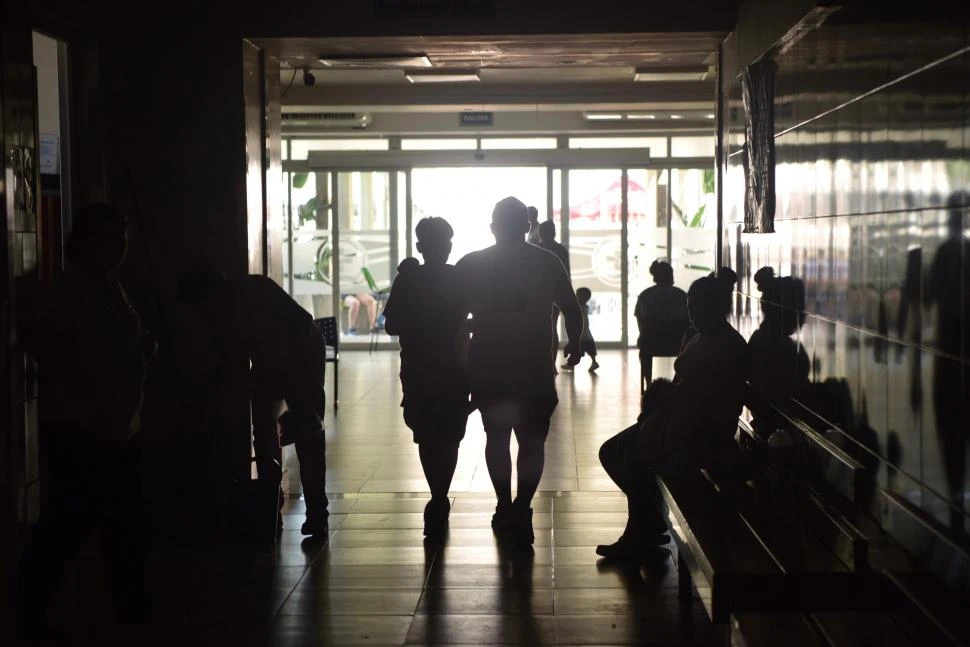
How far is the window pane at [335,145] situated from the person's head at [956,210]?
14.3 metres

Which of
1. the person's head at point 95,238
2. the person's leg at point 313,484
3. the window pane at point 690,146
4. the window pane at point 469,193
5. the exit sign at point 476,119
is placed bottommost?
the person's leg at point 313,484

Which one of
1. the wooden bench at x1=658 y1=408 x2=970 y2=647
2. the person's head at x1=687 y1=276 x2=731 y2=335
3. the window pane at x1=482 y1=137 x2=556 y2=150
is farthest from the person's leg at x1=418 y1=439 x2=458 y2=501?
the window pane at x1=482 y1=137 x2=556 y2=150

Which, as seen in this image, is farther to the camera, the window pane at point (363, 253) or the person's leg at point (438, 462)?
the window pane at point (363, 253)

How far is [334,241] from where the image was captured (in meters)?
16.8

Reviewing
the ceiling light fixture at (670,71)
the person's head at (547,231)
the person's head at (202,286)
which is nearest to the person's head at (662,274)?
the person's head at (547,231)

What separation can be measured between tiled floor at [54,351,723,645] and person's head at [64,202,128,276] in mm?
1249

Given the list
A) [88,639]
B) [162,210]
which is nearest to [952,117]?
[88,639]

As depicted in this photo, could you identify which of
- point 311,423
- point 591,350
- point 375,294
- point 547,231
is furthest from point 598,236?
point 311,423

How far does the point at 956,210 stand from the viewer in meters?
2.83

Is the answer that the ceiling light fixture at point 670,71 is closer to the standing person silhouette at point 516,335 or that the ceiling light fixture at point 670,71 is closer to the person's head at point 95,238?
the standing person silhouette at point 516,335

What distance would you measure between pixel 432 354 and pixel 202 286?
1087 mm

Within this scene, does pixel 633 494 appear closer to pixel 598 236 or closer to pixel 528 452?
pixel 528 452

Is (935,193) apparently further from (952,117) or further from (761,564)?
(761,564)

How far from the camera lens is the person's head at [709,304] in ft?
15.3
